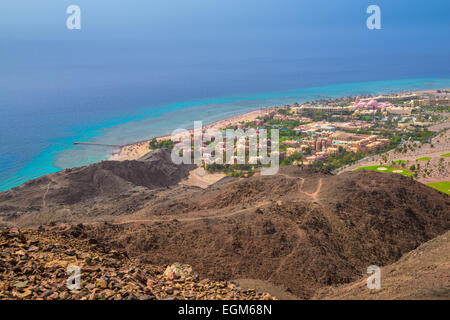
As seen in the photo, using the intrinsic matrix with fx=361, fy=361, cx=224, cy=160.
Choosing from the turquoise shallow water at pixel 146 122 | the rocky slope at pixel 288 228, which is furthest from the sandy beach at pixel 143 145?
the rocky slope at pixel 288 228

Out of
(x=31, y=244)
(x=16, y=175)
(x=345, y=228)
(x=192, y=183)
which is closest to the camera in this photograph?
(x=31, y=244)

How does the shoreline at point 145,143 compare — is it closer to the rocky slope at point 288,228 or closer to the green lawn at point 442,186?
the rocky slope at point 288,228

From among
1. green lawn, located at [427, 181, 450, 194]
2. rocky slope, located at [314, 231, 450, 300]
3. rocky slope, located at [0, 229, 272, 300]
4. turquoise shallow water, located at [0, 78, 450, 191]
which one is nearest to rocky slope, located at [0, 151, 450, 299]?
rocky slope, located at [314, 231, 450, 300]

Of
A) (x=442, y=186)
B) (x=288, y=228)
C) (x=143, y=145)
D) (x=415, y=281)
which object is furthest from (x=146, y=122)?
(x=415, y=281)

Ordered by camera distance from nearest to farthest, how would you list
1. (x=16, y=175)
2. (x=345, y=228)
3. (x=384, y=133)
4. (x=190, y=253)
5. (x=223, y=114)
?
(x=190, y=253) → (x=345, y=228) → (x=16, y=175) → (x=384, y=133) → (x=223, y=114)

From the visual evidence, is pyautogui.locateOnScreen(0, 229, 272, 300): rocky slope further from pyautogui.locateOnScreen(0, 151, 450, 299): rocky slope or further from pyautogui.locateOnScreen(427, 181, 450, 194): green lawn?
pyautogui.locateOnScreen(427, 181, 450, 194): green lawn
